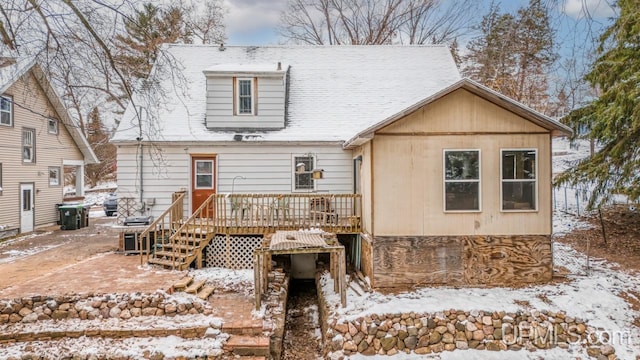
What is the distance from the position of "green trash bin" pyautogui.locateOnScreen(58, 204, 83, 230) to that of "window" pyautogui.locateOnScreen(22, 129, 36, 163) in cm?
236

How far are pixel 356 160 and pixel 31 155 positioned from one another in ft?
45.7

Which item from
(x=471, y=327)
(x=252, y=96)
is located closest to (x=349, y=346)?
(x=471, y=327)

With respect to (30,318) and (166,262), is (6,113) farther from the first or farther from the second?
(30,318)

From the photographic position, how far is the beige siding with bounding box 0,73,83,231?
13.4 meters

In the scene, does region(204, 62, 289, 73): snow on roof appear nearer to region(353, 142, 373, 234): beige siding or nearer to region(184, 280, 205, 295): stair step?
region(353, 142, 373, 234): beige siding

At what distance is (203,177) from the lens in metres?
10.6

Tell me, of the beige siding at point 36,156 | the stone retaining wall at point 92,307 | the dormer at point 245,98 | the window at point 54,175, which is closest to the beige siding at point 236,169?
the dormer at point 245,98

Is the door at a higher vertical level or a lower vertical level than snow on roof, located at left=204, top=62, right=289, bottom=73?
lower

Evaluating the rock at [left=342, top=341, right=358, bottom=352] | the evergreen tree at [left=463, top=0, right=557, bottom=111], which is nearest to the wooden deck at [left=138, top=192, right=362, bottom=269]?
the rock at [left=342, top=341, right=358, bottom=352]

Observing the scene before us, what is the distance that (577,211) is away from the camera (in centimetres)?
1359

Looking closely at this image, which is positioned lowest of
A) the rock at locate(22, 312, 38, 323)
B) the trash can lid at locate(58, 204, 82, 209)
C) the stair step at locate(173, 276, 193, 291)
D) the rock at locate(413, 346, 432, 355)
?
the rock at locate(413, 346, 432, 355)

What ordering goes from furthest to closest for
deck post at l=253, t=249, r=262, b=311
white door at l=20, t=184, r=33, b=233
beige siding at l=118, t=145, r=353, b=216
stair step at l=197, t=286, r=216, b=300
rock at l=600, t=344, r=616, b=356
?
white door at l=20, t=184, r=33, b=233 → beige siding at l=118, t=145, r=353, b=216 → stair step at l=197, t=286, r=216, b=300 → deck post at l=253, t=249, r=262, b=311 → rock at l=600, t=344, r=616, b=356

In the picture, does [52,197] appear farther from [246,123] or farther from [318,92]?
[318,92]

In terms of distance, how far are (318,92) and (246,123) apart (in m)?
2.83
